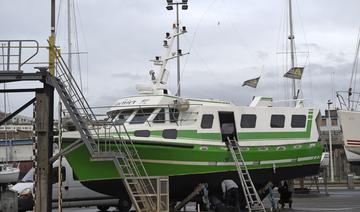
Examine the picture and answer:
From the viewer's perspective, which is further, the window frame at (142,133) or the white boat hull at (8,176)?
the white boat hull at (8,176)

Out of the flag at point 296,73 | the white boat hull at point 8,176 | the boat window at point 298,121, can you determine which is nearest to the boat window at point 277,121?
the boat window at point 298,121

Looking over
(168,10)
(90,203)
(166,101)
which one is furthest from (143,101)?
(168,10)

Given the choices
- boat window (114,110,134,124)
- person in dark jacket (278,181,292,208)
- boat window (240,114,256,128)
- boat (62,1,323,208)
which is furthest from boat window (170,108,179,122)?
person in dark jacket (278,181,292,208)

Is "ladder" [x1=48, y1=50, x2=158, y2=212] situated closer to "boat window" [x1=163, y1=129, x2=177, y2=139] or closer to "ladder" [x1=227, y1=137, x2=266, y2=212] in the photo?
"boat window" [x1=163, y1=129, x2=177, y2=139]

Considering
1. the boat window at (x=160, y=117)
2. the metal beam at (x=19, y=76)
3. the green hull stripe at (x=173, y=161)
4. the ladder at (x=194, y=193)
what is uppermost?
the metal beam at (x=19, y=76)

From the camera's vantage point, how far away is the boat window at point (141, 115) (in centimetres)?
2025

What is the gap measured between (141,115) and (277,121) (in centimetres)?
547

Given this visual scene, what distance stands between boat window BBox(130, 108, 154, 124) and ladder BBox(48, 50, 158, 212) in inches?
66.7

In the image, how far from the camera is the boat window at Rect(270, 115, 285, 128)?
71.2ft

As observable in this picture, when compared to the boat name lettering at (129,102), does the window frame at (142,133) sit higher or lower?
lower

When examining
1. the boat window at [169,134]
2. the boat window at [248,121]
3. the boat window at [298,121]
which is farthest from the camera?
the boat window at [298,121]

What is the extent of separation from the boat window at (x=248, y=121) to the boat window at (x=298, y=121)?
1.88 m

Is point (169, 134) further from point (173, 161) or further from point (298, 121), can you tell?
point (298, 121)

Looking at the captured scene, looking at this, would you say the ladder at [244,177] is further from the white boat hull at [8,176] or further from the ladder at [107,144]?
the white boat hull at [8,176]
